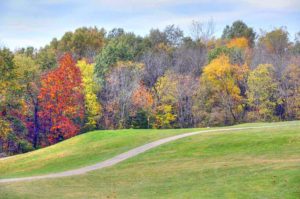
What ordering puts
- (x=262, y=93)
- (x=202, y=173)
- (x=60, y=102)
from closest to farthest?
(x=202, y=173), (x=60, y=102), (x=262, y=93)

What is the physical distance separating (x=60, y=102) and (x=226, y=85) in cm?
2377

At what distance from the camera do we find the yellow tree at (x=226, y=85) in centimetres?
6644

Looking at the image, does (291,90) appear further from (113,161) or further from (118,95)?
(113,161)

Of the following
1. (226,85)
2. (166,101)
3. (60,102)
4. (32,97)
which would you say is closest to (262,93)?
(226,85)

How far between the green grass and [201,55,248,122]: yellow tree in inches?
1261

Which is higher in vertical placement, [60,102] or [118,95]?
[118,95]

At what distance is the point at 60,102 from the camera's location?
2459 inches

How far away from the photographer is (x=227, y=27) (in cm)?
11956

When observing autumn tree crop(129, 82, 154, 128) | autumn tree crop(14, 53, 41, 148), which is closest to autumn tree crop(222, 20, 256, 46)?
autumn tree crop(129, 82, 154, 128)

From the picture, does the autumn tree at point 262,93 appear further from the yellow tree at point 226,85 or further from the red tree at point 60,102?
the red tree at point 60,102

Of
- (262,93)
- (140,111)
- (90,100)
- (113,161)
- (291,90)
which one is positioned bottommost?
(113,161)

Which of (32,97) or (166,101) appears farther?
(166,101)

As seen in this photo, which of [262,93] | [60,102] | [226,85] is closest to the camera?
[60,102]

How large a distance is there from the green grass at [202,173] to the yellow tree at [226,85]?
3204 centimetres
